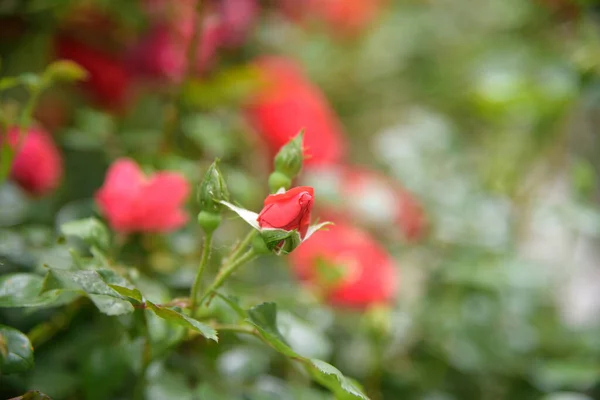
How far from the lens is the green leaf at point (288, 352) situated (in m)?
0.31

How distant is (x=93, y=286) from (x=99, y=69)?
0.49 m

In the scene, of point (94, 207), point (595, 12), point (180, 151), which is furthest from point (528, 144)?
point (94, 207)

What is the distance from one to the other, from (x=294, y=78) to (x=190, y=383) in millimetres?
528

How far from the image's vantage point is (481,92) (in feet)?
2.98

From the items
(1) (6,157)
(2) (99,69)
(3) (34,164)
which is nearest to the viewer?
(1) (6,157)

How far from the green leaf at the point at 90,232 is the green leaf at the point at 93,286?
49 millimetres

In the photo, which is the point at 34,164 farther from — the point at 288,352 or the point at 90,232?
the point at 288,352

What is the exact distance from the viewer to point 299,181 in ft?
2.88

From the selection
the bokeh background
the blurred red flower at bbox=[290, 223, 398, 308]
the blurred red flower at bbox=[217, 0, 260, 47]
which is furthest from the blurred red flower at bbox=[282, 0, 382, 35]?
the blurred red flower at bbox=[290, 223, 398, 308]

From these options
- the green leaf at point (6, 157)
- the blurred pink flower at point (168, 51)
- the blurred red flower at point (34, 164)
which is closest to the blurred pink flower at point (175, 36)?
the blurred pink flower at point (168, 51)

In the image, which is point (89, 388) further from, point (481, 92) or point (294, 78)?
point (481, 92)

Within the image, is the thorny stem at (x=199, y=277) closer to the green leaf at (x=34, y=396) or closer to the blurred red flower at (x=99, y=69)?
the green leaf at (x=34, y=396)

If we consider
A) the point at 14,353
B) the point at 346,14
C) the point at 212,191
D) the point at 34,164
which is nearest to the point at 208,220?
the point at 212,191

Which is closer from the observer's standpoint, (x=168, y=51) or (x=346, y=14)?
(x=168, y=51)
